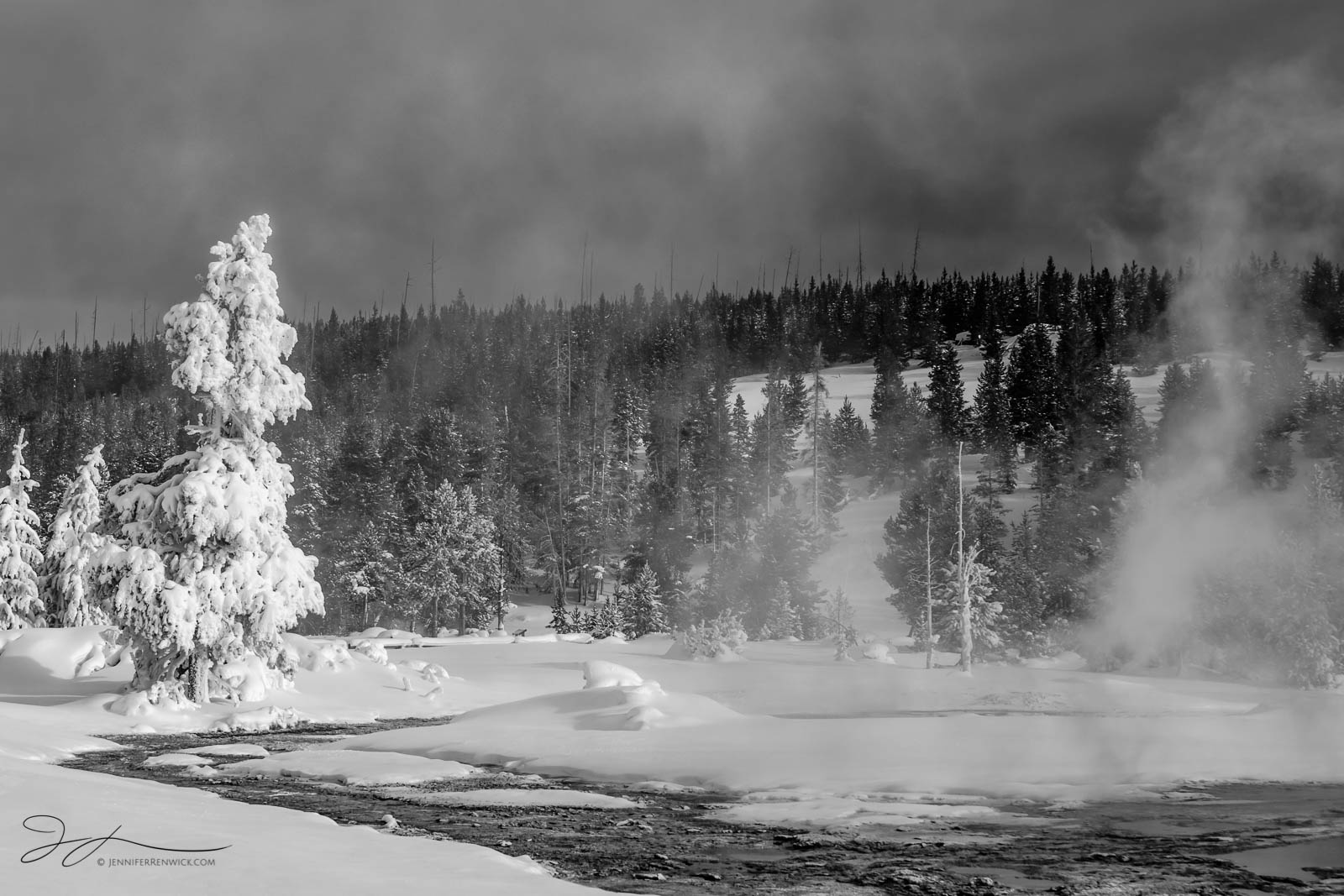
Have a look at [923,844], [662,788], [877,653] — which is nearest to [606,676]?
[662,788]

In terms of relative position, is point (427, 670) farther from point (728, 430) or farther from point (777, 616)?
point (728, 430)

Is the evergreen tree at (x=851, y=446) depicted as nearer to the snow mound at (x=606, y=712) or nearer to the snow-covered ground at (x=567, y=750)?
the snow-covered ground at (x=567, y=750)

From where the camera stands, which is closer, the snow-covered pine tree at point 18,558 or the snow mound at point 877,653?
the snow-covered pine tree at point 18,558

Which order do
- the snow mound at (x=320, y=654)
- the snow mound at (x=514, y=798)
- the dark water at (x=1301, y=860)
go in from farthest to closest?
the snow mound at (x=320, y=654), the snow mound at (x=514, y=798), the dark water at (x=1301, y=860)

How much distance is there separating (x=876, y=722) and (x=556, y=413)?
9491 centimetres

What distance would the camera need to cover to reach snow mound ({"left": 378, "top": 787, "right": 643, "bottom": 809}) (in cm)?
1188

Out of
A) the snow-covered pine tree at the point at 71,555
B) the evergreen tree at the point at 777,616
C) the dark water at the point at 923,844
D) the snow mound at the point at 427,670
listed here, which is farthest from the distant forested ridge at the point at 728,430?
the snow-covered pine tree at the point at 71,555

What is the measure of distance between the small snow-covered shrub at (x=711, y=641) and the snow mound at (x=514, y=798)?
33636 millimetres

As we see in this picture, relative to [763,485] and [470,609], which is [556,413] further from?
[470,609]

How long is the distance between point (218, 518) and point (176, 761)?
894 cm

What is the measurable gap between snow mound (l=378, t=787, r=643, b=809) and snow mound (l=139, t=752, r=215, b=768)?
501 cm

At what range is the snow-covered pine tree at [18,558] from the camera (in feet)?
141

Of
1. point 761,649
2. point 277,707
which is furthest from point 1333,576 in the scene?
point 761,649

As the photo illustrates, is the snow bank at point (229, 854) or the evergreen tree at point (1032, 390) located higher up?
the evergreen tree at point (1032, 390)
